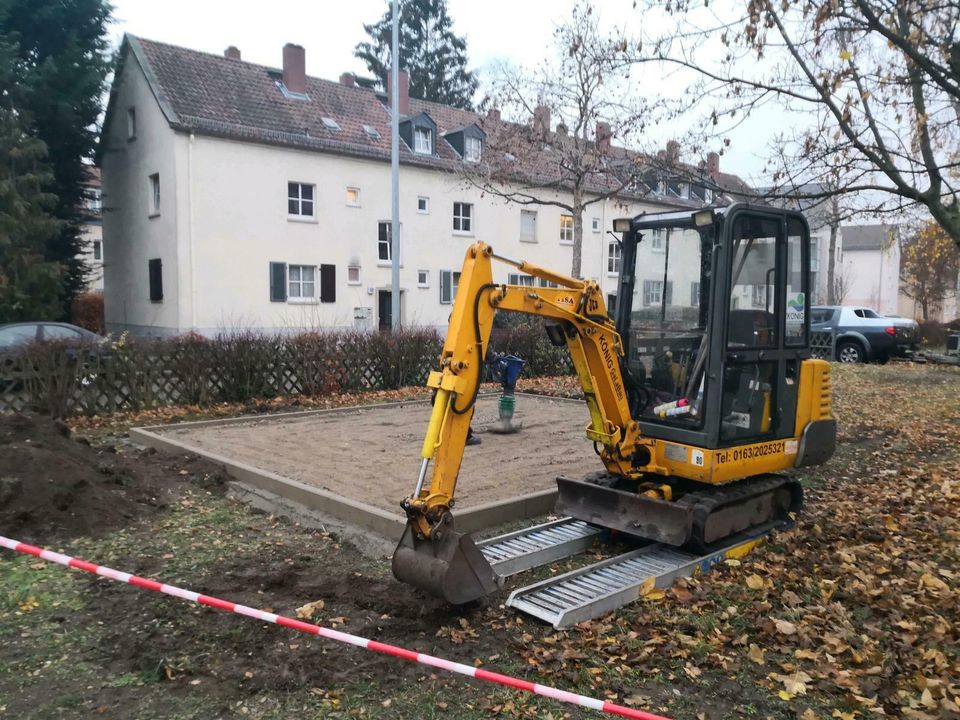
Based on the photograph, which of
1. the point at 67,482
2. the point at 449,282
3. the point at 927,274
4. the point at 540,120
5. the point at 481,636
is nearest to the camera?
the point at 481,636

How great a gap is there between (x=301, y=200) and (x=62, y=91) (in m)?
8.58

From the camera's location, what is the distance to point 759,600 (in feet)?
17.6

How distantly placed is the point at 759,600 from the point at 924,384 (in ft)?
48.5

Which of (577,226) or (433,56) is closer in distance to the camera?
(577,226)

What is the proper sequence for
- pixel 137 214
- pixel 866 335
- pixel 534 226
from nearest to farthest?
pixel 866 335, pixel 137 214, pixel 534 226

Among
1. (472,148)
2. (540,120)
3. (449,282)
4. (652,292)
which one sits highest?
(472,148)

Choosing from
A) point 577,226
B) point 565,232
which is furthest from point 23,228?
point 565,232

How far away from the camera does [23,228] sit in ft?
76.0

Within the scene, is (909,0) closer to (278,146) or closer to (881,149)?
(881,149)

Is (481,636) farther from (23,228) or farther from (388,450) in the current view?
(23,228)

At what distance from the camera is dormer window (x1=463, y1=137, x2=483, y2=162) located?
32781mm

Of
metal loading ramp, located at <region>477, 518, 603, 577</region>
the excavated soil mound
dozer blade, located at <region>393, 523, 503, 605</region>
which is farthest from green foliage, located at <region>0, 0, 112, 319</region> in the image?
dozer blade, located at <region>393, 523, 503, 605</region>

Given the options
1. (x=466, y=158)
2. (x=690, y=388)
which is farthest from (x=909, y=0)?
(x=466, y=158)

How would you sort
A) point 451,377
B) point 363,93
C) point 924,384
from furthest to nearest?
point 363,93, point 924,384, point 451,377
